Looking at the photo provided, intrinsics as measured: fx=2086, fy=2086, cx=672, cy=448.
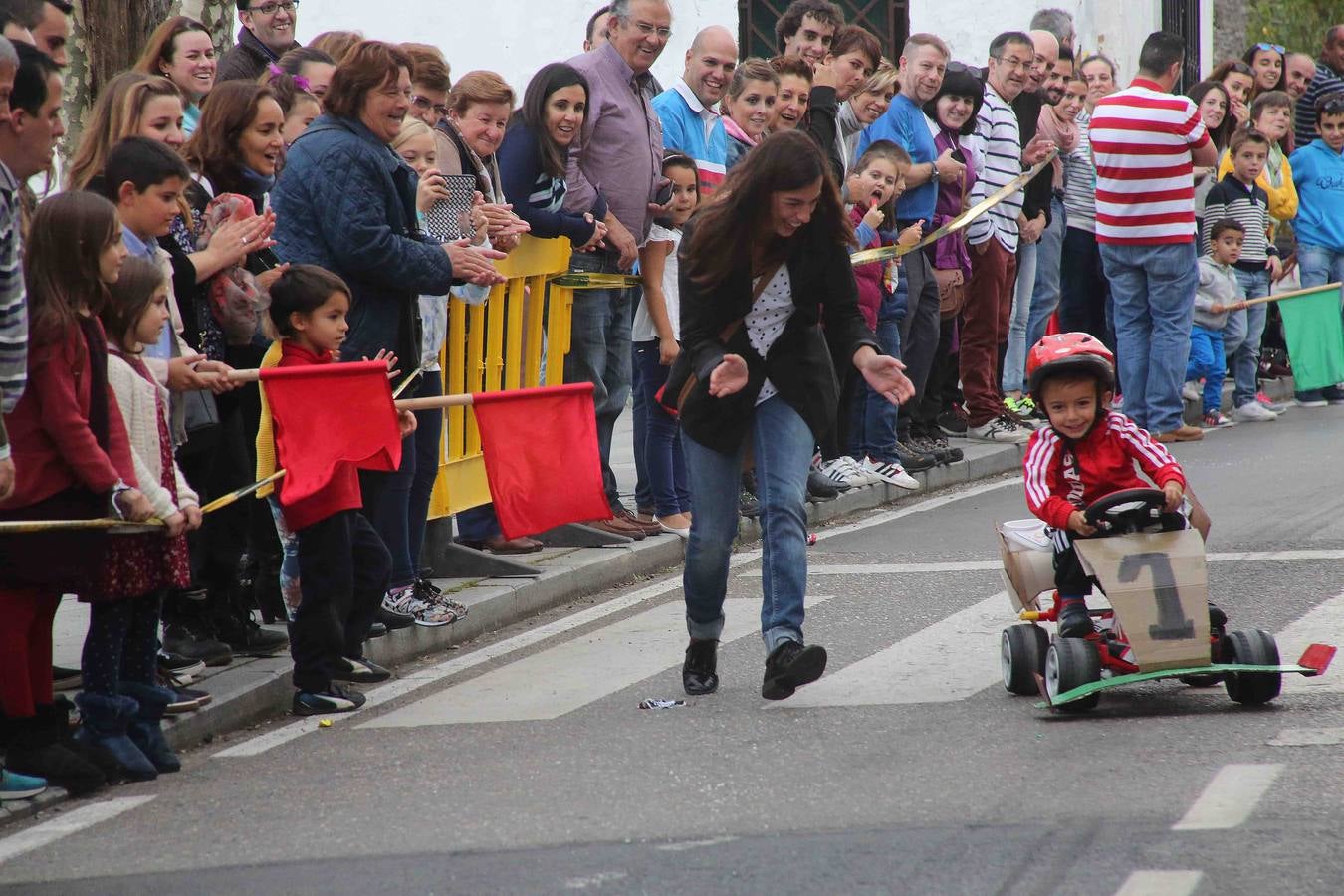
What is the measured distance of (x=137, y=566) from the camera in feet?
20.0

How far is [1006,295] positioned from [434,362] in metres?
6.55

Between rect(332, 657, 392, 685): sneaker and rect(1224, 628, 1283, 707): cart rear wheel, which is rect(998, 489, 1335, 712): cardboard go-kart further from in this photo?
rect(332, 657, 392, 685): sneaker

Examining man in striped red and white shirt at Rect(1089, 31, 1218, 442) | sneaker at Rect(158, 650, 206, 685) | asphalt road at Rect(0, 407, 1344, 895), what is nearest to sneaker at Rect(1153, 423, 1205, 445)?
man in striped red and white shirt at Rect(1089, 31, 1218, 442)

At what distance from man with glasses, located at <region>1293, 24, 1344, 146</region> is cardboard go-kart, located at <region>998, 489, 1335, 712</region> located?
1191 cm

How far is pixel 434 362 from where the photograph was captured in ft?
27.9

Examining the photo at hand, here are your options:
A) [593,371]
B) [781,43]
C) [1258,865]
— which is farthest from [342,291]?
[781,43]

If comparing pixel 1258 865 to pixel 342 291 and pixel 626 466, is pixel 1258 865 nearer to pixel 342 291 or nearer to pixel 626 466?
pixel 342 291

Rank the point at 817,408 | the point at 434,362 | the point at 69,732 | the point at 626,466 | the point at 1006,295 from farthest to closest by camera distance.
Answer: the point at 1006,295 < the point at 626,466 < the point at 434,362 < the point at 817,408 < the point at 69,732

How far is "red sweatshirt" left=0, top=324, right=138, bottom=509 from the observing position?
19.0ft

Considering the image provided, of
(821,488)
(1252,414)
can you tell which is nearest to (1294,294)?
(1252,414)

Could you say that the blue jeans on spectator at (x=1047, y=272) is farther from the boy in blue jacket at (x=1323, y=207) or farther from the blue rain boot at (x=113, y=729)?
the blue rain boot at (x=113, y=729)

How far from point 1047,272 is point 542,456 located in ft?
26.3

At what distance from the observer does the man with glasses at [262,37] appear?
9.79 meters

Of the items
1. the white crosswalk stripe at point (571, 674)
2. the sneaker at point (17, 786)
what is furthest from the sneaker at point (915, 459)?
the sneaker at point (17, 786)
